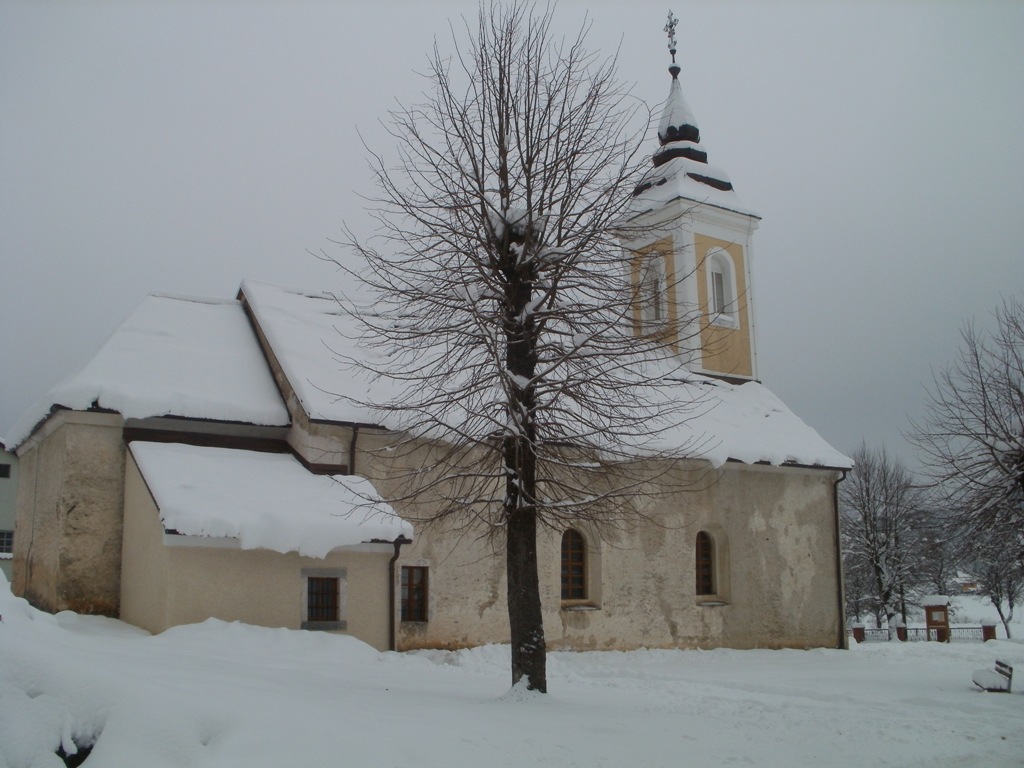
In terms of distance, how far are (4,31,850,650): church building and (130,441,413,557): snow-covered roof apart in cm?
4

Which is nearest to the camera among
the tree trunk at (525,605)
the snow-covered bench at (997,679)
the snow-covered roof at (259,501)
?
the tree trunk at (525,605)

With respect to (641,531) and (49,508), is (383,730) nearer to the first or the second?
(49,508)

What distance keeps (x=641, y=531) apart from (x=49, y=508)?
11.8 meters

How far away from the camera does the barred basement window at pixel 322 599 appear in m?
14.6

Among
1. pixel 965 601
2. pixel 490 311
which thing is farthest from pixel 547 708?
pixel 965 601

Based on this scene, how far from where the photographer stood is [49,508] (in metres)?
16.8

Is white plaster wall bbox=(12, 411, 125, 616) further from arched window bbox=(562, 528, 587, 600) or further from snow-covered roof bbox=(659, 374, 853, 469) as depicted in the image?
snow-covered roof bbox=(659, 374, 853, 469)

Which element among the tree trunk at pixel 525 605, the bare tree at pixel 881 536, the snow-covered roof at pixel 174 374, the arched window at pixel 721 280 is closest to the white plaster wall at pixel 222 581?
the snow-covered roof at pixel 174 374

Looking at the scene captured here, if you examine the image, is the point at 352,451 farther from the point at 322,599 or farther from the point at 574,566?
the point at 574,566

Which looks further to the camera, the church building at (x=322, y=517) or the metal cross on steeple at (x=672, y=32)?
the metal cross on steeple at (x=672, y=32)

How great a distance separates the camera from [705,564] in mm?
22391

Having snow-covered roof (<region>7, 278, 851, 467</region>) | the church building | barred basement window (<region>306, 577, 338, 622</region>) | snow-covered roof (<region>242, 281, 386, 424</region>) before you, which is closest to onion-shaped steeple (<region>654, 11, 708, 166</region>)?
the church building

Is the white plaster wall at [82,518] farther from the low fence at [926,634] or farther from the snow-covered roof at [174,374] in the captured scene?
the low fence at [926,634]

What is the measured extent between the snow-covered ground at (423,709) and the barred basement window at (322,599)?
1.33 m
